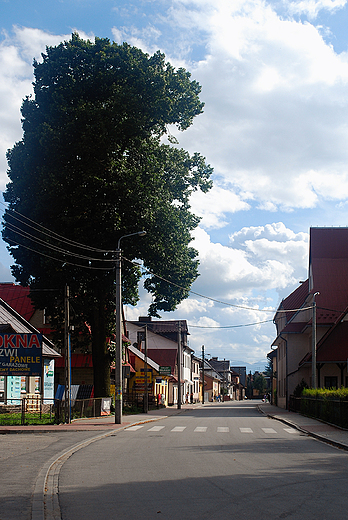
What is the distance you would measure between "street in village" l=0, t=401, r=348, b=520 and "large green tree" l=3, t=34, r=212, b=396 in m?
12.9

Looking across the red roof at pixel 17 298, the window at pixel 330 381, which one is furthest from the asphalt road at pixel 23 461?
the red roof at pixel 17 298

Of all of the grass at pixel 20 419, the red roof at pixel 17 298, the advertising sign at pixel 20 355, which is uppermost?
the red roof at pixel 17 298

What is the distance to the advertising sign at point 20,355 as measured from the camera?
79.0 feet

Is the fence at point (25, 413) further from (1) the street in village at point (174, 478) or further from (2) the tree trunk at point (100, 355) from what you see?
(1) the street in village at point (174, 478)

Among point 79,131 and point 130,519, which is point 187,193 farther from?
point 130,519

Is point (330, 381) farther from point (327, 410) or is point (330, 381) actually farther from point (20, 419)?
point (20, 419)

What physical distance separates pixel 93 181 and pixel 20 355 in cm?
920

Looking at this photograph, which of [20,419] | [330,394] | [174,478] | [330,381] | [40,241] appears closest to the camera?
[174,478]

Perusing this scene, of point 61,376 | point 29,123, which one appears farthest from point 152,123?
point 61,376

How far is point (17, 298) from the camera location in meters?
47.4

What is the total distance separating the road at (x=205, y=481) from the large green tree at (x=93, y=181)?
14192 millimetres

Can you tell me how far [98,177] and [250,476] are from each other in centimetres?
2009

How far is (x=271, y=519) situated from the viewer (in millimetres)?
6945

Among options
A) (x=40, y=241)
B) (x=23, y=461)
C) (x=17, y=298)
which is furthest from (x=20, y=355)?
(x=17, y=298)
